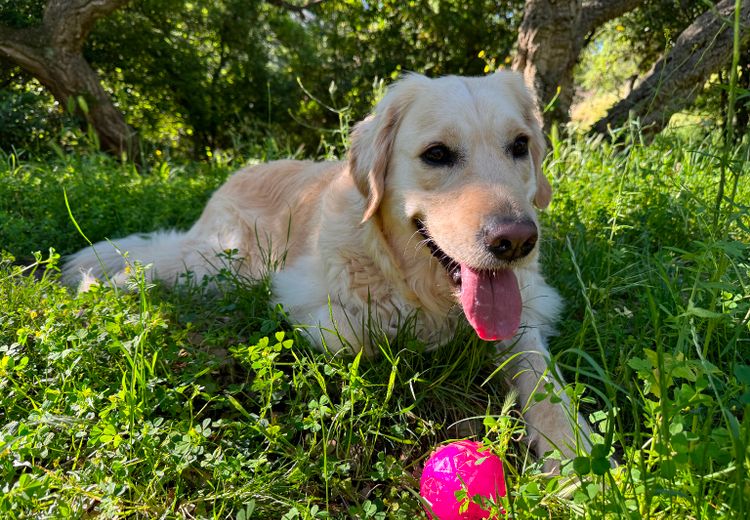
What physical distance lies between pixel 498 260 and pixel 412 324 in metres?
0.52

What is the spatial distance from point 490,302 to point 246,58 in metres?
9.16

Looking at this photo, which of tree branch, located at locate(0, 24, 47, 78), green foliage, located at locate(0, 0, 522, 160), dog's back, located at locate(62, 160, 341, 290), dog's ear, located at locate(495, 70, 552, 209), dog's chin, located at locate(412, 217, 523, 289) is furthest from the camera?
green foliage, located at locate(0, 0, 522, 160)

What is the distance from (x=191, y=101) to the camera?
9258 mm

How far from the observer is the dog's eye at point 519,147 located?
224 cm

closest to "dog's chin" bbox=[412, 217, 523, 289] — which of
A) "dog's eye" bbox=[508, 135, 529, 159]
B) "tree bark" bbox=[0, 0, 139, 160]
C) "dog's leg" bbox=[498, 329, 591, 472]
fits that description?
"dog's leg" bbox=[498, 329, 591, 472]

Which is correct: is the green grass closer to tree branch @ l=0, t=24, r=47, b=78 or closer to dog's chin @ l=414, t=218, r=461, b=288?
dog's chin @ l=414, t=218, r=461, b=288

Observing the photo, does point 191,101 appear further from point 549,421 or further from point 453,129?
point 549,421

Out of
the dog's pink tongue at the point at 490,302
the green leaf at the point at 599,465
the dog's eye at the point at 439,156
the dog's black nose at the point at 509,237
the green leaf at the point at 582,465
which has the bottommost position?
the dog's pink tongue at the point at 490,302

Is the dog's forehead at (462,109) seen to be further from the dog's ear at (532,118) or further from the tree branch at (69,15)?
the tree branch at (69,15)

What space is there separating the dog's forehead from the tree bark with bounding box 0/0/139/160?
4.74 m

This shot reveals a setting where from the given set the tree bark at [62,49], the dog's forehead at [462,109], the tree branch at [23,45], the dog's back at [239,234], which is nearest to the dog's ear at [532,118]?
the dog's forehead at [462,109]

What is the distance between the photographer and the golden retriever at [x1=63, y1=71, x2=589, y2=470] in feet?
6.26

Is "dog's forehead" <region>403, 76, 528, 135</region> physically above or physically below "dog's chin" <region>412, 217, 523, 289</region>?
above

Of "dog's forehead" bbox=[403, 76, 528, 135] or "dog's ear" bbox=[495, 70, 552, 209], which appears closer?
"dog's forehead" bbox=[403, 76, 528, 135]
